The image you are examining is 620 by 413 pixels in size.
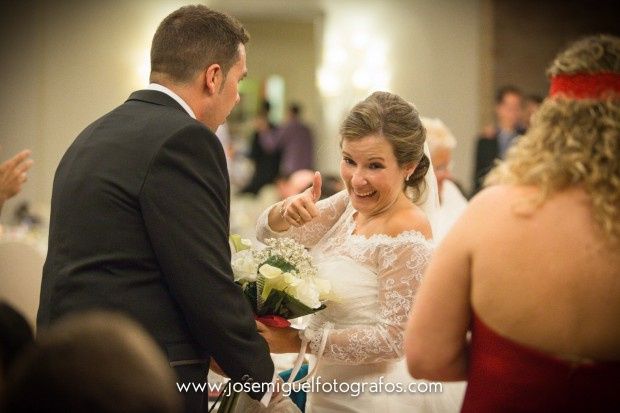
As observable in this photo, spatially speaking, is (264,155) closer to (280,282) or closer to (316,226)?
(316,226)

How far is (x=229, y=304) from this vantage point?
2.17m

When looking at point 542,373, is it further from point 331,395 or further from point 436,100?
point 436,100

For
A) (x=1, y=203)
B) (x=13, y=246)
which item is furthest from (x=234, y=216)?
(x=1, y=203)

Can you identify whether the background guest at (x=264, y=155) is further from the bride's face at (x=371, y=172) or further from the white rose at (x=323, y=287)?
the white rose at (x=323, y=287)

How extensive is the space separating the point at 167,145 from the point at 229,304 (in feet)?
1.44

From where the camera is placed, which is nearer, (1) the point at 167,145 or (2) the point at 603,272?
(2) the point at 603,272

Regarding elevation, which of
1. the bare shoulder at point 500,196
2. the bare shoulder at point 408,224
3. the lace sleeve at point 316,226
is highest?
the bare shoulder at point 500,196

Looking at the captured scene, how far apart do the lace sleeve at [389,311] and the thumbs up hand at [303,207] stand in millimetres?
252

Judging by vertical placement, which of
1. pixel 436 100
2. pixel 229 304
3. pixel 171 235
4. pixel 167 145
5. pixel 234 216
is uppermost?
pixel 167 145

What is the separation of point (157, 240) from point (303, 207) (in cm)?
59

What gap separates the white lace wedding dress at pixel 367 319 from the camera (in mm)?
2408

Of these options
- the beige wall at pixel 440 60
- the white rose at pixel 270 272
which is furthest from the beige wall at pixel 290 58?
the white rose at pixel 270 272

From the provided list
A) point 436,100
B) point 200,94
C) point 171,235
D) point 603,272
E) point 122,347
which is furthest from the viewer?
point 436,100

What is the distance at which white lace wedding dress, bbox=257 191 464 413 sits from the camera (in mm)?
2408
